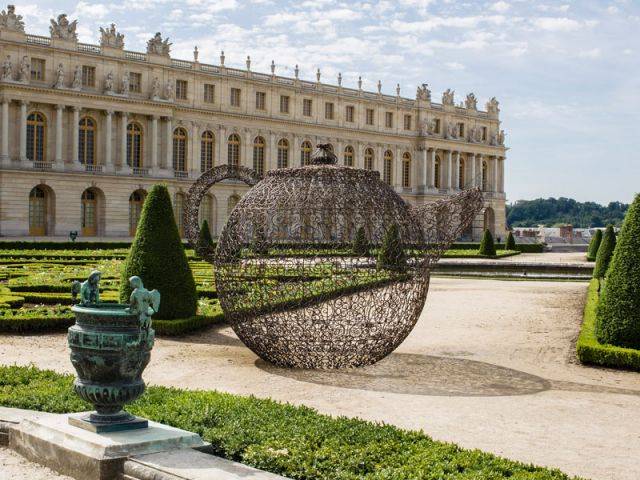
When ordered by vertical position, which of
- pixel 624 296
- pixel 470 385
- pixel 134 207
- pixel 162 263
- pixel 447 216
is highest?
pixel 134 207

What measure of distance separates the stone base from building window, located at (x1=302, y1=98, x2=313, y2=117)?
168 feet

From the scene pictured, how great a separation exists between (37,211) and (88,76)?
8.32 meters

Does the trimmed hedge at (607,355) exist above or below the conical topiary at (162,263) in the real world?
below

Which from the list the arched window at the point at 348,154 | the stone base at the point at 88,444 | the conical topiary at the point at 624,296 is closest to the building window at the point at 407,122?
the arched window at the point at 348,154

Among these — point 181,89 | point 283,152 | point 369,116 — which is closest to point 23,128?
point 181,89

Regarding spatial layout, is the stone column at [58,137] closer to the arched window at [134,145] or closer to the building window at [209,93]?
the arched window at [134,145]

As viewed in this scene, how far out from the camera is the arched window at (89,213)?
46.1 meters

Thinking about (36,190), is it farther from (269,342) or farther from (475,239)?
(269,342)

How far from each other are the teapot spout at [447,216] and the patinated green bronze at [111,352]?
208 inches

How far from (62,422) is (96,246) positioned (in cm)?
3063

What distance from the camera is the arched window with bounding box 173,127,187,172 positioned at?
50125 mm

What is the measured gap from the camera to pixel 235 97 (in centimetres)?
5272

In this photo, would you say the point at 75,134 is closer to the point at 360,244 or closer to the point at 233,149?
the point at 233,149

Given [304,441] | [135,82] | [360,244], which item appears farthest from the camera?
[135,82]
